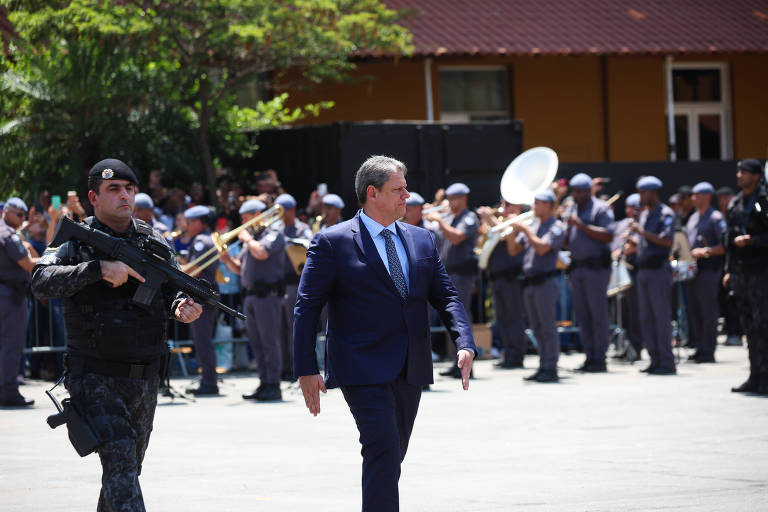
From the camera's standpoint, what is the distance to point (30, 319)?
15883 millimetres

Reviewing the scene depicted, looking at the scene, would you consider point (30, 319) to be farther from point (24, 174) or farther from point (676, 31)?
point (676, 31)

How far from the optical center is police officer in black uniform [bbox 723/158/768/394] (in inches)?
488

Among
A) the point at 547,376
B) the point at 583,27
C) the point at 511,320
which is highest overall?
the point at 583,27

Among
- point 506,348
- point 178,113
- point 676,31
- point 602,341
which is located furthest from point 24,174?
point 676,31

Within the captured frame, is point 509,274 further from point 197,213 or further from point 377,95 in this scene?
point 377,95

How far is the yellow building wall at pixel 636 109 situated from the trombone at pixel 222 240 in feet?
45.1

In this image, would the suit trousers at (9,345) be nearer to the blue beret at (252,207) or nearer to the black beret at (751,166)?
the blue beret at (252,207)

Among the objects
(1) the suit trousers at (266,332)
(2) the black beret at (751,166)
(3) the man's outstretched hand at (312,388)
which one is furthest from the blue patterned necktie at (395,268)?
(1) the suit trousers at (266,332)

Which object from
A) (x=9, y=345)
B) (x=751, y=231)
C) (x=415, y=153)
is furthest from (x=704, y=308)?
(x=9, y=345)

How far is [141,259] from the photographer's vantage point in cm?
640

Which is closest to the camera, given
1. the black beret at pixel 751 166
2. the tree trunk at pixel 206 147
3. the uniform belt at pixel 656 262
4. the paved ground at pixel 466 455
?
the paved ground at pixel 466 455

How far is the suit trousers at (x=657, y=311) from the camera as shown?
49.3 ft

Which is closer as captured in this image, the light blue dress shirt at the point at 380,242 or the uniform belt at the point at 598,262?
the light blue dress shirt at the point at 380,242

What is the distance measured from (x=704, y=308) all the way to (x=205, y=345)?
270 inches
